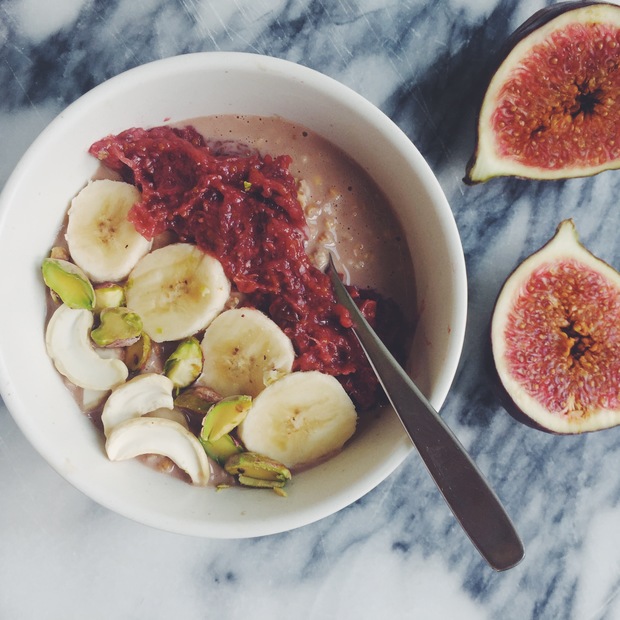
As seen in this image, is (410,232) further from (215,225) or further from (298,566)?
(298,566)

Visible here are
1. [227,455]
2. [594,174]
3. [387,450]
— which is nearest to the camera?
[387,450]

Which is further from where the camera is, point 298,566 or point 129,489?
point 298,566

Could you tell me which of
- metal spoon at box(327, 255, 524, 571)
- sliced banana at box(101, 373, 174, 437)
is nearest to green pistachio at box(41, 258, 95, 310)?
sliced banana at box(101, 373, 174, 437)

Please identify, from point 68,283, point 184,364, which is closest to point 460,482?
point 184,364

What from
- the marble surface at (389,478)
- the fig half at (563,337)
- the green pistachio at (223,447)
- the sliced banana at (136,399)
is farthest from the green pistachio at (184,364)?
the fig half at (563,337)

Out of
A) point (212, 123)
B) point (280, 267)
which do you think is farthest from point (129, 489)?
point (212, 123)

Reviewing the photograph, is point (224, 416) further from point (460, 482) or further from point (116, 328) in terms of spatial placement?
point (460, 482)

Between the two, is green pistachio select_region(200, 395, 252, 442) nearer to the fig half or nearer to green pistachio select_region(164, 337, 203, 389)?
green pistachio select_region(164, 337, 203, 389)
